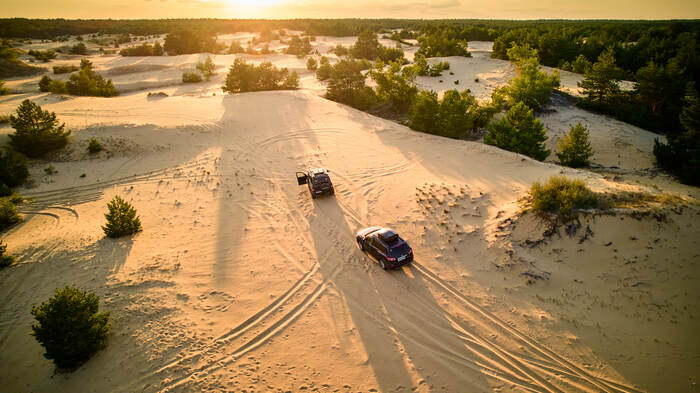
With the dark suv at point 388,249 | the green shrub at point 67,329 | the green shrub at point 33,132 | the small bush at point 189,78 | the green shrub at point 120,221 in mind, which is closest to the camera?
the green shrub at point 67,329

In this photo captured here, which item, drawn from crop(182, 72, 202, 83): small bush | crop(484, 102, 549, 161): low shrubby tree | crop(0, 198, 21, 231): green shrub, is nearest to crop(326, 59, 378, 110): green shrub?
crop(484, 102, 549, 161): low shrubby tree

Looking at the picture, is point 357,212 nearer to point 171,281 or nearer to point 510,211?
point 510,211

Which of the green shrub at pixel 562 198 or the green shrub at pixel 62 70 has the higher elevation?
the green shrub at pixel 62 70

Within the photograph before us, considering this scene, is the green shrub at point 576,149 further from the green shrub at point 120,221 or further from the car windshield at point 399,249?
the green shrub at point 120,221

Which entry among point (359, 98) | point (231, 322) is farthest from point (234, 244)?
point (359, 98)

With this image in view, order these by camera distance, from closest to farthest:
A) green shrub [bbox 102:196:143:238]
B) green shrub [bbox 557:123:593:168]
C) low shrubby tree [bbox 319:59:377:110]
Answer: green shrub [bbox 102:196:143:238]
green shrub [bbox 557:123:593:168]
low shrubby tree [bbox 319:59:377:110]

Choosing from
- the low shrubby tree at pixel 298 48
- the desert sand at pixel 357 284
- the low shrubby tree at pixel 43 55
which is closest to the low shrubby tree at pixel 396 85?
the desert sand at pixel 357 284

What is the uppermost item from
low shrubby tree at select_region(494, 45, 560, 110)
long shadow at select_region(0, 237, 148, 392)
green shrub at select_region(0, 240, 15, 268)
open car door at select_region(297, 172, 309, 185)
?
low shrubby tree at select_region(494, 45, 560, 110)

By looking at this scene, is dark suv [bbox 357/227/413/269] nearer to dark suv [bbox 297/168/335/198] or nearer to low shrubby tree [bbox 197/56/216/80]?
dark suv [bbox 297/168/335/198]
